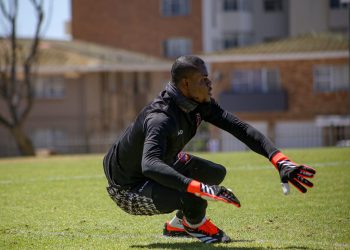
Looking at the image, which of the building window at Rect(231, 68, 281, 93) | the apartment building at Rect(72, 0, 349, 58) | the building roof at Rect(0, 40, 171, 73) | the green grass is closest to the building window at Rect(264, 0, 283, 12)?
the apartment building at Rect(72, 0, 349, 58)

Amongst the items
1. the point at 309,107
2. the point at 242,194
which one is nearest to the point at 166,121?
the point at 242,194

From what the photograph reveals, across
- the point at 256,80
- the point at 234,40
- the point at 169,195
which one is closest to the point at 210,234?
the point at 169,195

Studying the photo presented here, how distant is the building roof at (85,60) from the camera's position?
151 feet

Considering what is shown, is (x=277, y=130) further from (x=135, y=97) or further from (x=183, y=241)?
(x=183, y=241)

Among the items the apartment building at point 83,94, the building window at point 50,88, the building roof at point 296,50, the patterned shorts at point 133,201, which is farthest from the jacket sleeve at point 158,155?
the building window at point 50,88

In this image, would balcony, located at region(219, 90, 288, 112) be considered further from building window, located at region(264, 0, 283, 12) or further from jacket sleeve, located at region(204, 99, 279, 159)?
jacket sleeve, located at region(204, 99, 279, 159)

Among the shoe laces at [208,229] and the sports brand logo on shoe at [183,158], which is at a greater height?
the sports brand logo on shoe at [183,158]

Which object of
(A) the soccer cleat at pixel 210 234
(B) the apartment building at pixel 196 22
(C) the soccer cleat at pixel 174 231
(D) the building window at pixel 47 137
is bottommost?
(D) the building window at pixel 47 137

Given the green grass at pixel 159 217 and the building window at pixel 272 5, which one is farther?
the building window at pixel 272 5

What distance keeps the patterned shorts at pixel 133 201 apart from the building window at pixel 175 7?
2096 inches

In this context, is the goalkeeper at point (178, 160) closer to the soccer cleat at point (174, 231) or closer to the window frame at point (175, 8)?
the soccer cleat at point (174, 231)

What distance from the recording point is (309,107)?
47.9 meters

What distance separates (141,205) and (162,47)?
54.2m

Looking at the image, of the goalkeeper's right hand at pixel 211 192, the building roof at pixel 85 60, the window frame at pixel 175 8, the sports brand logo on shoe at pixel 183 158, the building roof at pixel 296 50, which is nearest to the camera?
the goalkeeper's right hand at pixel 211 192
